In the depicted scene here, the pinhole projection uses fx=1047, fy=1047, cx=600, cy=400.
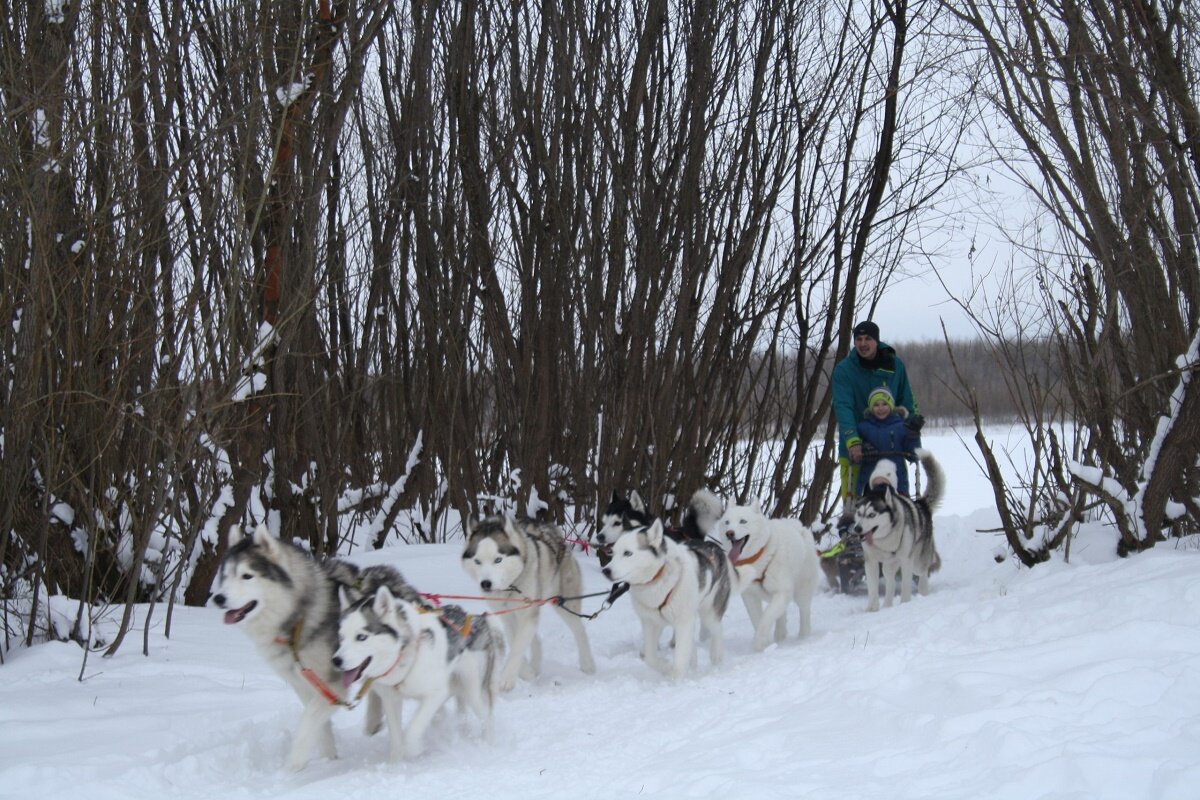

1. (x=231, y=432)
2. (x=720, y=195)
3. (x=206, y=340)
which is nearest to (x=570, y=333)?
(x=720, y=195)

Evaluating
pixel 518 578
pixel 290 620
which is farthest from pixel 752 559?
pixel 290 620

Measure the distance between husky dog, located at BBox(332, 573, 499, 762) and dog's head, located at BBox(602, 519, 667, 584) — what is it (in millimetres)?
1237

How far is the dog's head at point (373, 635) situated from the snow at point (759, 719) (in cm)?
38

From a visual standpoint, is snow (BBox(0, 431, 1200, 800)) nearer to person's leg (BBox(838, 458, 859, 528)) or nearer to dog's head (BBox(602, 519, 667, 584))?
dog's head (BBox(602, 519, 667, 584))

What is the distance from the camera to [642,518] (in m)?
7.18

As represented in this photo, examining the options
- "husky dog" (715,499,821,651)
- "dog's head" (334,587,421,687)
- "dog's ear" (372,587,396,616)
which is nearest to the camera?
"dog's head" (334,587,421,687)

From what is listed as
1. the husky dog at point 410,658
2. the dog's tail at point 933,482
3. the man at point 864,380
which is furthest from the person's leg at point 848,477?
the husky dog at point 410,658

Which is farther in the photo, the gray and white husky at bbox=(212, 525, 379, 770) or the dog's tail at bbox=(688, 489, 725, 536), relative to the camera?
the dog's tail at bbox=(688, 489, 725, 536)

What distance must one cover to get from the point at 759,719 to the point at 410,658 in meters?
1.43

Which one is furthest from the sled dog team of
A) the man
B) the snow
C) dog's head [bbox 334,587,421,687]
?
the man

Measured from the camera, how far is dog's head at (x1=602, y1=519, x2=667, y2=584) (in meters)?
5.61

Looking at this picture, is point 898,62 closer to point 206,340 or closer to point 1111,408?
point 1111,408

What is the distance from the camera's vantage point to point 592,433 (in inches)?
362

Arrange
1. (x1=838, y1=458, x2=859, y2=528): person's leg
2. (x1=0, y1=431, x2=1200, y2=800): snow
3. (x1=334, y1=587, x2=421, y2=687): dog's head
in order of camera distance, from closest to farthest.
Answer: (x1=0, y1=431, x2=1200, y2=800): snow → (x1=334, y1=587, x2=421, y2=687): dog's head → (x1=838, y1=458, x2=859, y2=528): person's leg
